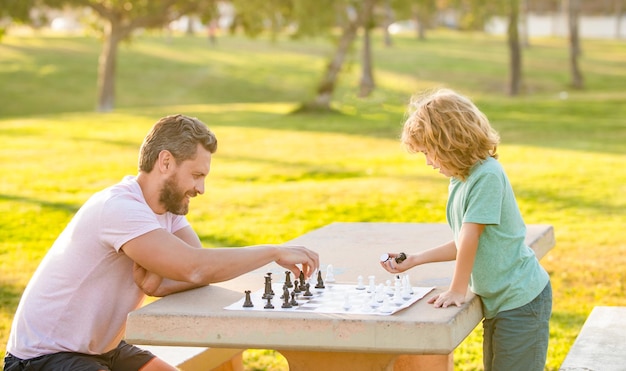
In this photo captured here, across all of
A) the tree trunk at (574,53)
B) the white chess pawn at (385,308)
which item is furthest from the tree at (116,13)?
the white chess pawn at (385,308)

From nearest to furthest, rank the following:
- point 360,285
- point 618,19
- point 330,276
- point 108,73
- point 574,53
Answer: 1. point 360,285
2. point 330,276
3. point 108,73
4. point 574,53
5. point 618,19

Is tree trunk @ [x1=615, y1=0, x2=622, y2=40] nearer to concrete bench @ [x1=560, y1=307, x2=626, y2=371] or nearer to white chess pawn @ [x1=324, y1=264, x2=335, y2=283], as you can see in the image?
concrete bench @ [x1=560, y1=307, x2=626, y2=371]

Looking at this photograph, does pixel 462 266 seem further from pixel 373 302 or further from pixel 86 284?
pixel 86 284

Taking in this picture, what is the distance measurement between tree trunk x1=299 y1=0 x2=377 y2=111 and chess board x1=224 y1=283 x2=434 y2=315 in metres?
25.4

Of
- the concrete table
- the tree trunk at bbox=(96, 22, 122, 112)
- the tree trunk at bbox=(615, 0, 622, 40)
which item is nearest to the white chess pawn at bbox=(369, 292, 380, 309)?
the concrete table

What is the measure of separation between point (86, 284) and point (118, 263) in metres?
0.15

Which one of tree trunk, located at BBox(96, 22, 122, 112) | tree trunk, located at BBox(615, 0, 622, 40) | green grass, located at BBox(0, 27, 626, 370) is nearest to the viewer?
green grass, located at BBox(0, 27, 626, 370)

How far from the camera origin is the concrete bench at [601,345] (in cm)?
525

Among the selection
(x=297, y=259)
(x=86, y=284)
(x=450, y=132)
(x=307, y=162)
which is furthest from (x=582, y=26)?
(x=86, y=284)

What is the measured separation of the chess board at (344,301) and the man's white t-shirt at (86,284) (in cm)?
52

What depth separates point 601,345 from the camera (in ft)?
18.5

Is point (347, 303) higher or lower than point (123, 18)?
higher

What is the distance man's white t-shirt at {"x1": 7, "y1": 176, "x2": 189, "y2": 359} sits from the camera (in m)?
4.12

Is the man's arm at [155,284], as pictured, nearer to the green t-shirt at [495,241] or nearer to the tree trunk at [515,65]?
the green t-shirt at [495,241]
